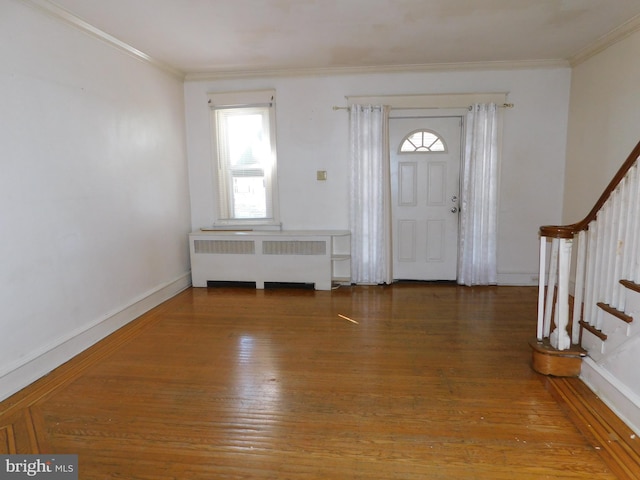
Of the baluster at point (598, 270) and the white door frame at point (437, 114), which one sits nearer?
the baluster at point (598, 270)

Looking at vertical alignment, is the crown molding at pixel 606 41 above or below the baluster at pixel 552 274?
above

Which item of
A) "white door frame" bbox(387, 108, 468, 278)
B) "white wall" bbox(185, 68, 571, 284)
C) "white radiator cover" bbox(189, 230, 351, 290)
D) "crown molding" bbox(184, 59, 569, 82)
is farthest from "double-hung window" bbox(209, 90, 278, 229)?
"white door frame" bbox(387, 108, 468, 278)

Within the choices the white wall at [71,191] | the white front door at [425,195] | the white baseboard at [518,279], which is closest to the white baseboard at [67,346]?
the white wall at [71,191]

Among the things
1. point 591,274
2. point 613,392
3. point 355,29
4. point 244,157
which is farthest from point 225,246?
point 613,392

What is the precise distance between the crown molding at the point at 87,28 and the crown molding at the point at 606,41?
4.56 meters

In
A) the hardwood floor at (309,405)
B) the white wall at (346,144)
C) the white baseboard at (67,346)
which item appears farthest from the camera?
the white wall at (346,144)

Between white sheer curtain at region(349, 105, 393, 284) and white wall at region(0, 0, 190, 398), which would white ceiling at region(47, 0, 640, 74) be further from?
white sheer curtain at region(349, 105, 393, 284)

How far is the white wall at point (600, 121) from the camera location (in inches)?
142

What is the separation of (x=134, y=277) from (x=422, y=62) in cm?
401

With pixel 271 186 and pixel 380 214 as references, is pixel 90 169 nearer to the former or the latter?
pixel 271 186

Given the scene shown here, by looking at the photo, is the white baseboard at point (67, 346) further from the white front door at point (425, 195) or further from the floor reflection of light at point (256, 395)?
the white front door at point (425, 195)

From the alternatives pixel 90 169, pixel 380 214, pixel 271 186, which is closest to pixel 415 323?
pixel 380 214

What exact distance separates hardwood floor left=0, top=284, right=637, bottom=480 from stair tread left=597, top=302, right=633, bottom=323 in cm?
62

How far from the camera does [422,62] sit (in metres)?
4.70
